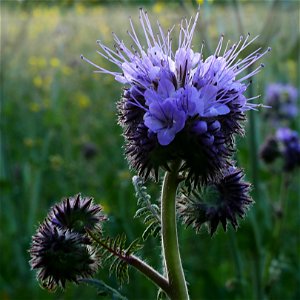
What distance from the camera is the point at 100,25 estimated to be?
11.4m

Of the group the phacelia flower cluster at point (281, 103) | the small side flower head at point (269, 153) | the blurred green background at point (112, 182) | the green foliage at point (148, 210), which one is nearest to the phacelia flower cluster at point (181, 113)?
the green foliage at point (148, 210)

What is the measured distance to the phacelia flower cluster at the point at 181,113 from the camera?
176 centimetres

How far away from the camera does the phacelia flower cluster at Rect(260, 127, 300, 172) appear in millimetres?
4468

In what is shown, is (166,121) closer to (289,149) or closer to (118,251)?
(118,251)

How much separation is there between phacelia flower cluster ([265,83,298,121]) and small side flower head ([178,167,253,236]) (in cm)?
408

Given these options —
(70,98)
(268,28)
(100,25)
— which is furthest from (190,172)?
(100,25)

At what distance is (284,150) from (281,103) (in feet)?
5.69

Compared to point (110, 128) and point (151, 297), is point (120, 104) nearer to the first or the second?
point (151, 297)

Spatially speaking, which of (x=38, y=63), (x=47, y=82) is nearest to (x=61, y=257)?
(x=47, y=82)

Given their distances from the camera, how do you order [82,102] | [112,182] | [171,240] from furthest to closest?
[82,102]
[112,182]
[171,240]

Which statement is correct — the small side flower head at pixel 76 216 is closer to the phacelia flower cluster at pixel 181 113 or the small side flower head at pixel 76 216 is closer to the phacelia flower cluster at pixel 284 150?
the phacelia flower cluster at pixel 181 113

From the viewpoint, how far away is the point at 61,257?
6.21ft

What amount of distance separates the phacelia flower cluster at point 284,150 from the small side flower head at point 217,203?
8.06 feet

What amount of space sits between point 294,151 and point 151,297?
1386 millimetres
